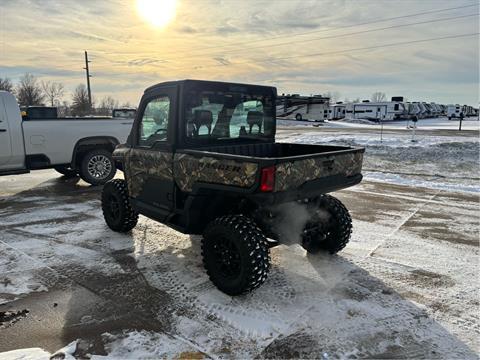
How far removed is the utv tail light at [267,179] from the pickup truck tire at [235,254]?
0.54 meters

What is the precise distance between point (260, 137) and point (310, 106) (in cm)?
3802

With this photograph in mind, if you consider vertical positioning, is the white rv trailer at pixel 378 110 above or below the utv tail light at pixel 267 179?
above

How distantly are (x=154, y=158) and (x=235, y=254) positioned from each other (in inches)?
61.7

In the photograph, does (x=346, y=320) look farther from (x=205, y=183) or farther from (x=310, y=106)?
(x=310, y=106)

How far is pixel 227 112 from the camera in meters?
4.66

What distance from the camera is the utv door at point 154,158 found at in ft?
14.2

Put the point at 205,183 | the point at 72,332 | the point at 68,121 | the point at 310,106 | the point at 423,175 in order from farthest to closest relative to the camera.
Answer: the point at 310,106 → the point at 423,175 → the point at 68,121 → the point at 205,183 → the point at 72,332

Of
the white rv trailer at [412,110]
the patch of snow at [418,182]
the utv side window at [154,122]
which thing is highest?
the white rv trailer at [412,110]

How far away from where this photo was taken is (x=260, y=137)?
16.7 ft

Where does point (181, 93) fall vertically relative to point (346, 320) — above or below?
above

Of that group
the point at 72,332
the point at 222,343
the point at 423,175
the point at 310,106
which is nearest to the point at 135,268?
the point at 72,332

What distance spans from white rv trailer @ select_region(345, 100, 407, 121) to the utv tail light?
146ft

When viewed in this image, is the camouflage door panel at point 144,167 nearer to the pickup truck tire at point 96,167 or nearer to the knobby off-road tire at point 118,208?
the knobby off-road tire at point 118,208

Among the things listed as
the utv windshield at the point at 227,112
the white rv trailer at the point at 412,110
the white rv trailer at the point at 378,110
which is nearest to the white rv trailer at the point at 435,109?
the white rv trailer at the point at 412,110
